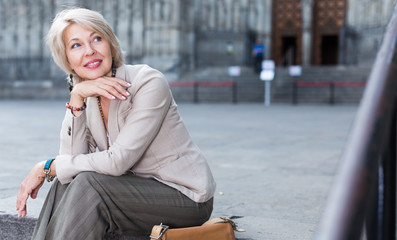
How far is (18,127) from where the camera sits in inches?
348

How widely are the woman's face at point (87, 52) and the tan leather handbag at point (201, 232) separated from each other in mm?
792

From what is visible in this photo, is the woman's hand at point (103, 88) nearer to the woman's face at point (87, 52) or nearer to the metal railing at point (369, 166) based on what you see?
the woman's face at point (87, 52)

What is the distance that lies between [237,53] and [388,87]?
21.1 m

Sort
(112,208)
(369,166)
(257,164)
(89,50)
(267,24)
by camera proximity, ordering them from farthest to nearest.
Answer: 1. (267,24)
2. (257,164)
3. (89,50)
4. (112,208)
5. (369,166)

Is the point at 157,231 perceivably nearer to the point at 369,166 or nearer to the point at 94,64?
the point at 94,64

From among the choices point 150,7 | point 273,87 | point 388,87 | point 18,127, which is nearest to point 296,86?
point 273,87

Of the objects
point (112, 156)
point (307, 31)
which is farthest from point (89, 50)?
point (307, 31)

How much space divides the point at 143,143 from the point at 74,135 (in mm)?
385

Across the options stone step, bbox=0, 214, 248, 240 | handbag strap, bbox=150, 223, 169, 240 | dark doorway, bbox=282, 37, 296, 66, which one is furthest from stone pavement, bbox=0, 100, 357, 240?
dark doorway, bbox=282, 37, 296, 66

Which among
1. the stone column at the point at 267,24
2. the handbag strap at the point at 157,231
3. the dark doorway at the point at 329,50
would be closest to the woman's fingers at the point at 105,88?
the handbag strap at the point at 157,231

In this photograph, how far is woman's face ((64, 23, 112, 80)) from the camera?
2535 mm

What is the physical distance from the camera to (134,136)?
2.39m

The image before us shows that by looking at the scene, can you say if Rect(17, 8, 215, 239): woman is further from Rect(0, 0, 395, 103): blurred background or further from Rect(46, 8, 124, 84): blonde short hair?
Rect(0, 0, 395, 103): blurred background

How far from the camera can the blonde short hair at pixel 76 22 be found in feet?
8.21
